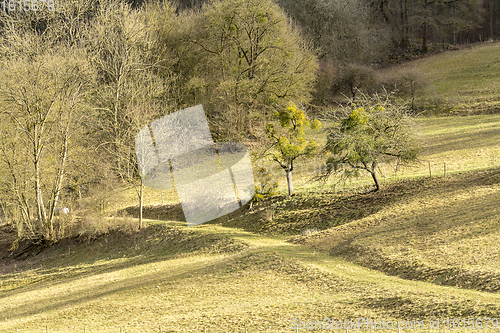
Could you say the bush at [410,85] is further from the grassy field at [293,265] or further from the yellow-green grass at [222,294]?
the yellow-green grass at [222,294]

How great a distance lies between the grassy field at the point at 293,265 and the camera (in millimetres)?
10586

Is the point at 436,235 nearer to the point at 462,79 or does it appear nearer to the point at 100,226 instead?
the point at 100,226

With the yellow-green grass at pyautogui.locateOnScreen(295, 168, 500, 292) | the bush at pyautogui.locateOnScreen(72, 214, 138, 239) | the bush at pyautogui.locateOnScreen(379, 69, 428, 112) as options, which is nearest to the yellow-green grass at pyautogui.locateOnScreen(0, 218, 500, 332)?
the yellow-green grass at pyautogui.locateOnScreen(295, 168, 500, 292)

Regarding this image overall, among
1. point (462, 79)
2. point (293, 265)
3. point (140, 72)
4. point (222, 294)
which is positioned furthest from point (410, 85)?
point (222, 294)

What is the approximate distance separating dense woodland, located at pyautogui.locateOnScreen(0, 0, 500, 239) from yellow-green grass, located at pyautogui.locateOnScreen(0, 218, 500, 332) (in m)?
Answer: 7.25

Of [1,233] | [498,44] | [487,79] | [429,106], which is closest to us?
[1,233]

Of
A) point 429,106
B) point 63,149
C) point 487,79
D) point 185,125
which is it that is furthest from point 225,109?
point 487,79

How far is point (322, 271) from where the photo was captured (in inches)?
544

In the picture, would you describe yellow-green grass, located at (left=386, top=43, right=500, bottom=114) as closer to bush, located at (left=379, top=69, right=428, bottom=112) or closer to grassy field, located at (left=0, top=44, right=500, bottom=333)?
bush, located at (left=379, top=69, right=428, bottom=112)

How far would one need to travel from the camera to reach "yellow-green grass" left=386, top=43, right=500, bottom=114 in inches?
1658

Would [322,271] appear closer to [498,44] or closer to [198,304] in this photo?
[198,304]

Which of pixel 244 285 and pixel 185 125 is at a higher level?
pixel 185 125

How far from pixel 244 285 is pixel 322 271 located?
2.53 meters

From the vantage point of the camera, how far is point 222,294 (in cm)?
1326
